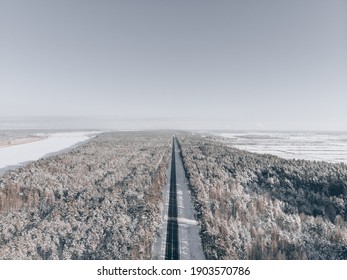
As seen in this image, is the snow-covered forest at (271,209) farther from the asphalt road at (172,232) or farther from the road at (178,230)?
the asphalt road at (172,232)

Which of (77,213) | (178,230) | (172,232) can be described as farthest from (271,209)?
(77,213)

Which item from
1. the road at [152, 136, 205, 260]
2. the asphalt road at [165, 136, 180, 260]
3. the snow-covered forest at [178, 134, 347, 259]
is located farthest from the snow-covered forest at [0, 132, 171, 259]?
the snow-covered forest at [178, 134, 347, 259]

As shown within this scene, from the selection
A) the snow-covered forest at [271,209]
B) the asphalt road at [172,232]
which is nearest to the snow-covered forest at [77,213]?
the asphalt road at [172,232]

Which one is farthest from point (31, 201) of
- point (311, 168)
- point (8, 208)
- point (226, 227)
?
point (311, 168)

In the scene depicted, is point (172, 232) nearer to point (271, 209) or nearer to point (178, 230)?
point (178, 230)

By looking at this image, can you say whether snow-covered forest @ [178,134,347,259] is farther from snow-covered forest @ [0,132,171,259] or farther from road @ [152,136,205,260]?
snow-covered forest @ [0,132,171,259]

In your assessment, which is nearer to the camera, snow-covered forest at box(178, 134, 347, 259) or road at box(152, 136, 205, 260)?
road at box(152, 136, 205, 260)

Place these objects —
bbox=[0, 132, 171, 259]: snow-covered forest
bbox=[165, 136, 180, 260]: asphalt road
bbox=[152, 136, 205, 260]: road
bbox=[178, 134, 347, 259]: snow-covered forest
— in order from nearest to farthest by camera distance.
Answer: bbox=[165, 136, 180, 260]: asphalt road, bbox=[152, 136, 205, 260]: road, bbox=[0, 132, 171, 259]: snow-covered forest, bbox=[178, 134, 347, 259]: snow-covered forest
